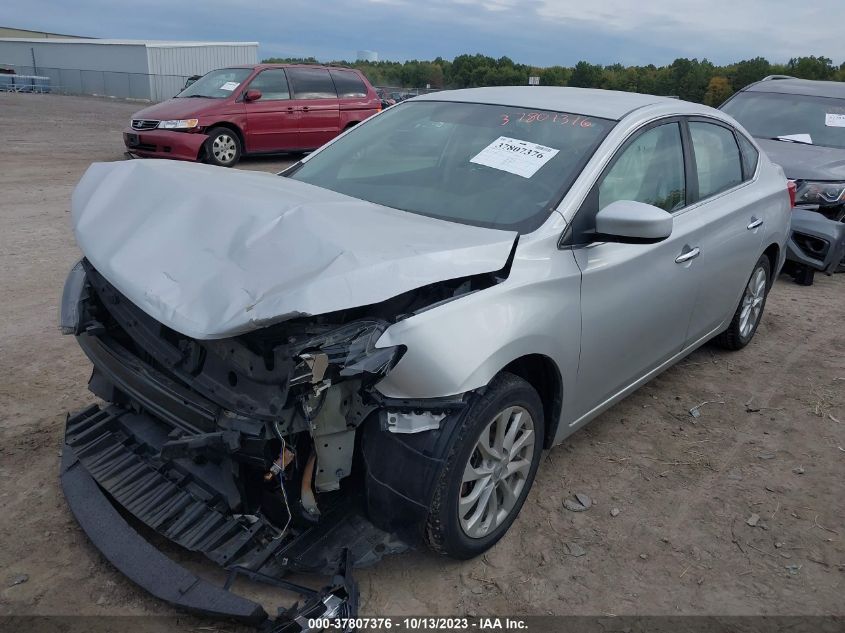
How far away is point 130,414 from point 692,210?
3.12 meters

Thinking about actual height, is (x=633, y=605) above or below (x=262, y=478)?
below

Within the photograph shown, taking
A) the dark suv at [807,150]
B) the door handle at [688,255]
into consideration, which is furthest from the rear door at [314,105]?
the door handle at [688,255]

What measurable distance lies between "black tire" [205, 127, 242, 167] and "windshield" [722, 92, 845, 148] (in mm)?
7618

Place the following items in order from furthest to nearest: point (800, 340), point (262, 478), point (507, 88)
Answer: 1. point (800, 340)
2. point (507, 88)
3. point (262, 478)

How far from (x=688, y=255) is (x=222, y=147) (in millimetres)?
9583

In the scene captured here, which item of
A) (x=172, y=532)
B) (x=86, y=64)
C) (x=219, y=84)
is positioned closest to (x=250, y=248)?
(x=172, y=532)

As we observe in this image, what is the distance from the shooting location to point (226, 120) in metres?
11.7

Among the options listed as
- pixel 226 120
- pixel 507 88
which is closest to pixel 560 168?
pixel 507 88

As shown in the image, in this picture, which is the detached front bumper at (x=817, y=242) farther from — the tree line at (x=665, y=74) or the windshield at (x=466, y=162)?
the tree line at (x=665, y=74)

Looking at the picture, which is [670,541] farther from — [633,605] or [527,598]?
[527,598]

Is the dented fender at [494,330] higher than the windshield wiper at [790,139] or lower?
lower

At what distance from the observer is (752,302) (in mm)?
5094

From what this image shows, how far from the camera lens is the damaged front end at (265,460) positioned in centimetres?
235

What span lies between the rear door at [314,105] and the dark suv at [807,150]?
689 cm
